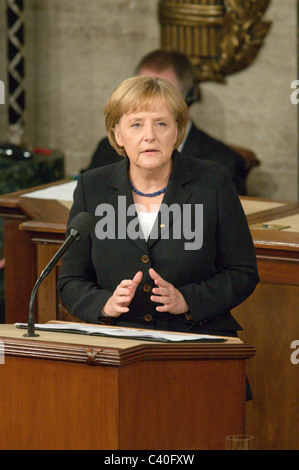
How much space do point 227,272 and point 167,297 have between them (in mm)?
278

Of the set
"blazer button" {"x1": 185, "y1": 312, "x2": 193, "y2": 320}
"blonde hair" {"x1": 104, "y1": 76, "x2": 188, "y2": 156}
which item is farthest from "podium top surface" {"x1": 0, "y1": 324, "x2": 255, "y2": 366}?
"blonde hair" {"x1": 104, "y1": 76, "x2": 188, "y2": 156}

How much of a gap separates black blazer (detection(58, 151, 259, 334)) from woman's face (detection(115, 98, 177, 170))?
116mm

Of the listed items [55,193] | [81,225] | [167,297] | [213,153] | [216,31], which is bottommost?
[167,297]

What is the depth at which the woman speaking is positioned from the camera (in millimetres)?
2992

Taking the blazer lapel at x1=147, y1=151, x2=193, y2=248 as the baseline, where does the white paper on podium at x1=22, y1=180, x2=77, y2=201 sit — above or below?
above

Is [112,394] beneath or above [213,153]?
beneath

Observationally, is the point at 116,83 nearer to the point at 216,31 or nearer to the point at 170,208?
the point at 216,31

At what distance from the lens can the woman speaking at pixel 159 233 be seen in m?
2.99

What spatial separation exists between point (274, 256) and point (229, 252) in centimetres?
96

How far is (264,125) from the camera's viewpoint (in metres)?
7.50

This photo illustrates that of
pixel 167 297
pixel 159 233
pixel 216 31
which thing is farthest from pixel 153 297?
pixel 216 31

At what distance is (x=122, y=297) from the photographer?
2873mm

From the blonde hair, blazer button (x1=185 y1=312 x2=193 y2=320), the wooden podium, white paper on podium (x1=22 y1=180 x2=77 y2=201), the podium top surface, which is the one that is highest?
the blonde hair

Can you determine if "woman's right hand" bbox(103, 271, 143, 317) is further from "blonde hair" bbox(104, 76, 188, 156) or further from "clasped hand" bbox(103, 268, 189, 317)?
"blonde hair" bbox(104, 76, 188, 156)
